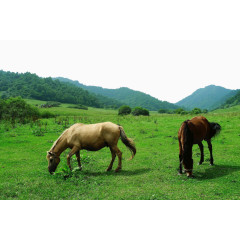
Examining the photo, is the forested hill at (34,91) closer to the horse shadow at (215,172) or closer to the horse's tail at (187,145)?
the horse's tail at (187,145)

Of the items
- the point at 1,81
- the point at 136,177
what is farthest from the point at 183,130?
the point at 1,81

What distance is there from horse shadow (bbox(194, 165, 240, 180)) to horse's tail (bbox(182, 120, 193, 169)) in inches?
32.9

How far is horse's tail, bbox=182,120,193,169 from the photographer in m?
8.24

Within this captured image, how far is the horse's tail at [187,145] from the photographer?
27.0 feet

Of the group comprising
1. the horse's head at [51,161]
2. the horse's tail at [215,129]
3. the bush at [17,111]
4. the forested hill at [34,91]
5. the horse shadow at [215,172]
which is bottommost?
the horse shadow at [215,172]

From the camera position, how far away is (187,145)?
329 inches

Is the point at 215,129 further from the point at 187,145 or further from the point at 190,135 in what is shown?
the point at 187,145

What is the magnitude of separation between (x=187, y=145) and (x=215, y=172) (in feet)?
7.28

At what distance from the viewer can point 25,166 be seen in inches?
416

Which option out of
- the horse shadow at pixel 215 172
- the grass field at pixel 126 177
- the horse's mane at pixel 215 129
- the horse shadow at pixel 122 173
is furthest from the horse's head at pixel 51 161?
the horse's mane at pixel 215 129

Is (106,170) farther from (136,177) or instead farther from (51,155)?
(51,155)

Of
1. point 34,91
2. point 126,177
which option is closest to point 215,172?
point 126,177

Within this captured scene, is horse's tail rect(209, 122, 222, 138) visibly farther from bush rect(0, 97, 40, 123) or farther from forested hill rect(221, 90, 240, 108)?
forested hill rect(221, 90, 240, 108)

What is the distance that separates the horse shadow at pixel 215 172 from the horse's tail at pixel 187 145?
0.84 m
